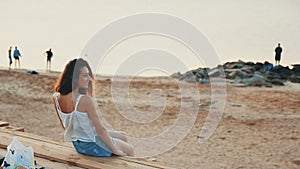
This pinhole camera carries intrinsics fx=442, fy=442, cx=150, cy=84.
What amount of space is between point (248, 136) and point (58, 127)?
346cm

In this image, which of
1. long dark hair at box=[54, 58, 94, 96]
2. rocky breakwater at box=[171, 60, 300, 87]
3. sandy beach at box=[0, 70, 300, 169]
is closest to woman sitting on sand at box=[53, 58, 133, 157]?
long dark hair at box=[54, 58, 94, 96]

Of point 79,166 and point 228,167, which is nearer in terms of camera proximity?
point 79,166

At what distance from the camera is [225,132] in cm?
794

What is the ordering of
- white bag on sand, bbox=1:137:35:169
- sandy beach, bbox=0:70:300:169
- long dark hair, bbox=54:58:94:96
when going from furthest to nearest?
sandy beach, bbox=0:70:300:169 < long dark hair, bbox=54:58:94:96 < white bag on sand, bbox=1:137:35:169

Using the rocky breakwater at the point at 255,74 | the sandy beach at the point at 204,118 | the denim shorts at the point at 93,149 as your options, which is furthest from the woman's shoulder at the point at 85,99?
the rocky breakwater at the point at 255,74

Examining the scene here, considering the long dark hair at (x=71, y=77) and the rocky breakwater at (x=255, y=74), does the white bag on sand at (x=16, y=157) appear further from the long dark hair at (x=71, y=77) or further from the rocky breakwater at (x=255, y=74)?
the rocky breakwater at (x=255, y=74)

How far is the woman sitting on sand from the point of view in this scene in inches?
129

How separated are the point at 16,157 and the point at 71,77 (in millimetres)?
909

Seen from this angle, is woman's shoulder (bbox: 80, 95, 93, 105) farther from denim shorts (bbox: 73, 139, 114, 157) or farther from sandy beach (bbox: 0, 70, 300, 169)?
sandy beach (bbox: 0, 70, 300, 169)

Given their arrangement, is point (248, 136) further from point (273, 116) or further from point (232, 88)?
point (232, 88)

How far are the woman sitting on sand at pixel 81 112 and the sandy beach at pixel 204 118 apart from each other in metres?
0.49

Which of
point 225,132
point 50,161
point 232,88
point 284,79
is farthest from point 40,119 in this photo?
point 284,79

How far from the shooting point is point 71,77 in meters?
3.39

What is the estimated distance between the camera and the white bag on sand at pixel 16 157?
104 inches
